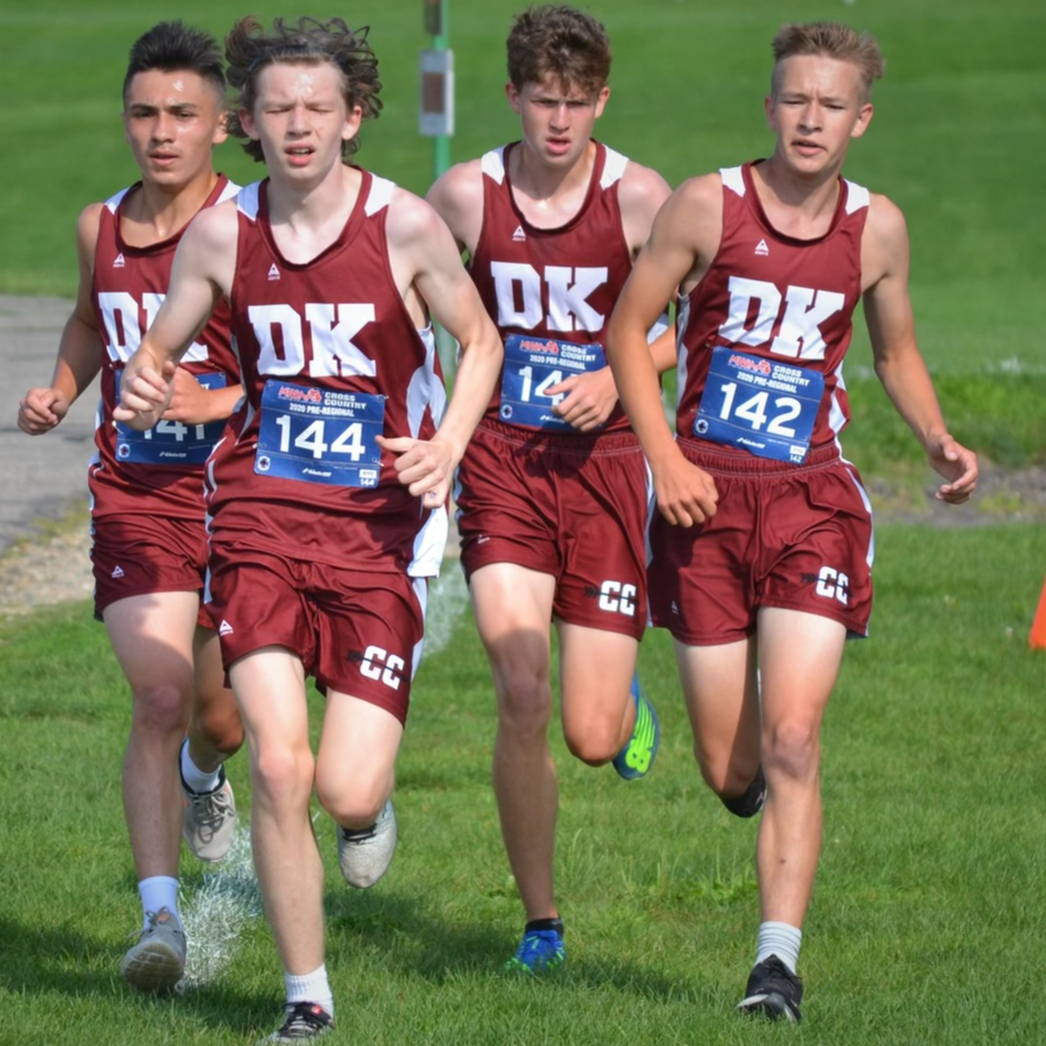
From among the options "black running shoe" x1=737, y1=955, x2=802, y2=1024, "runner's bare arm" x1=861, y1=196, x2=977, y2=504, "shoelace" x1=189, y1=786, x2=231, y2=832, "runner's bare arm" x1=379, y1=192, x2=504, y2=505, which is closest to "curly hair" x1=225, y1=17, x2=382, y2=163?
"runner's bare arm" x1=379, y1=192, x2=504, y2=505

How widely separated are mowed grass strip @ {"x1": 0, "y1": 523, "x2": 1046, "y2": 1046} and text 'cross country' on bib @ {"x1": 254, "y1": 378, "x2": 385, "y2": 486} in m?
1.41

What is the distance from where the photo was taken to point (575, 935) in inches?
259

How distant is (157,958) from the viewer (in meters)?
5.53

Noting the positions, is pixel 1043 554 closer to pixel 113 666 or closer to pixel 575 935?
pixel 113 666

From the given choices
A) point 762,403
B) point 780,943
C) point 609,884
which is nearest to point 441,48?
point 609,884

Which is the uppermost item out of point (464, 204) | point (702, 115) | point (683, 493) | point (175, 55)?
point (702, 115)

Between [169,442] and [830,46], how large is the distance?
225 cm

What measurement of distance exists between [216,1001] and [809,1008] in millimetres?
1603

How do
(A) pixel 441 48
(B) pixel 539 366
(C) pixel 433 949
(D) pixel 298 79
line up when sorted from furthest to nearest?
(A) pixel 441 48 → (B) pixel 539 366 → (C) pixel 433 949 → (D) pixel 298 79

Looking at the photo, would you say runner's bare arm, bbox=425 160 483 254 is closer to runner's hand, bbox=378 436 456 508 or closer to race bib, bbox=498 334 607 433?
race bib, bbox=498 334 607 433

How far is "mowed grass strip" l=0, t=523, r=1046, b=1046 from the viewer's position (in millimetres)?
5438

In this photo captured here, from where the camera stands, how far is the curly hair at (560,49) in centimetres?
639

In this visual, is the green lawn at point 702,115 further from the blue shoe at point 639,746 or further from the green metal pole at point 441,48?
the blue shoe at point 639,746

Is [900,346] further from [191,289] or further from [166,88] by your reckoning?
[166,88]
